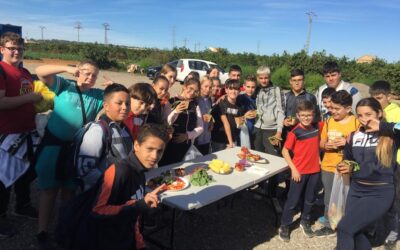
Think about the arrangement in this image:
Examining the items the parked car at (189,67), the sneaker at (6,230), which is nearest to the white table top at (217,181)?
the sneaker at (6,230)

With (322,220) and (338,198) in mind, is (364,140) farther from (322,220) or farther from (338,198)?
(322,220)

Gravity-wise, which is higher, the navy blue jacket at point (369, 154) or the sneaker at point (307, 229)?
the navy blue jacket at point (369, 154)

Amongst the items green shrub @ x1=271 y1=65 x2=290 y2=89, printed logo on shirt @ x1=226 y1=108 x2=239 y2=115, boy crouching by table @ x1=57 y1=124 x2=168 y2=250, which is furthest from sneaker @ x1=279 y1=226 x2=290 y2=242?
green shrub @ x1=271 y1=65 x2=290 y2=89

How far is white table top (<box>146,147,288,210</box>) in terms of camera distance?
293 centimetres

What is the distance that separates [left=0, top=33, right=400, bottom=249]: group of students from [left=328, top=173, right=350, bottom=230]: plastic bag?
25cm

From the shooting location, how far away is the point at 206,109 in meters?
4.78

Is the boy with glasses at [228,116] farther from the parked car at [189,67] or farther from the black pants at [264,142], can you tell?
the parked car at [189,67]

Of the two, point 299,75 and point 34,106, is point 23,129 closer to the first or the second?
point 34,106

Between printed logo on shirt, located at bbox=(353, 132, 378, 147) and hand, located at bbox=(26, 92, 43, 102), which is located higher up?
hand, located at bbox=(26, 92, 43, 102)

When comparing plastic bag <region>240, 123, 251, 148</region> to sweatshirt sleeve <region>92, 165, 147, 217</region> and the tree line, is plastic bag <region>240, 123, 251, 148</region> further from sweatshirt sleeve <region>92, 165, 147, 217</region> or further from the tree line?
the tree line

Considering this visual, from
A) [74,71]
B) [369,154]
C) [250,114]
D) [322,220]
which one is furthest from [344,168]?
[74,71]

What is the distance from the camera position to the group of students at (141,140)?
229cm

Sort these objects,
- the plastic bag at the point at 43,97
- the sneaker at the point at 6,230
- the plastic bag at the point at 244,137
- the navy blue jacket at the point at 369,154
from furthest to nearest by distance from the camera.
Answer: the plastic bag at the point at 244,137 < the sneaker at the point at 6,230 < the plastic bag at the point at 43,97 < the navy blue jacket at the point at 369,154

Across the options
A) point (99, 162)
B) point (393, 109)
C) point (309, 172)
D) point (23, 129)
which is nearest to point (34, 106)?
point (23, 129)
